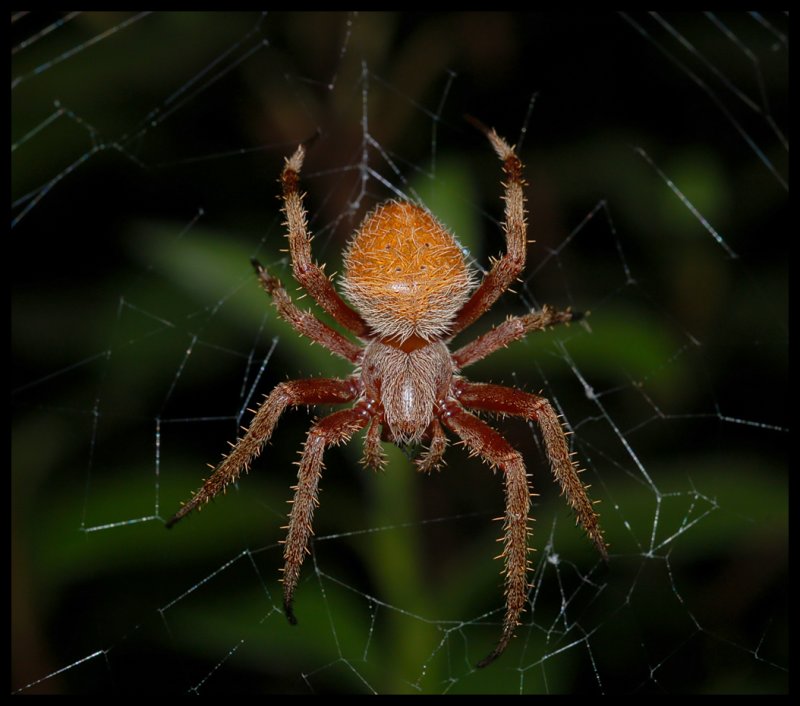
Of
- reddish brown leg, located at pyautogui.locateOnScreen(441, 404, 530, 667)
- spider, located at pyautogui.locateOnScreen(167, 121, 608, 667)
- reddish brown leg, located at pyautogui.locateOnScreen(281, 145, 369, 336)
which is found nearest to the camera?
reddish brown leg, located at pyautogui.locateOnScreen(441, 404, 530, 667)

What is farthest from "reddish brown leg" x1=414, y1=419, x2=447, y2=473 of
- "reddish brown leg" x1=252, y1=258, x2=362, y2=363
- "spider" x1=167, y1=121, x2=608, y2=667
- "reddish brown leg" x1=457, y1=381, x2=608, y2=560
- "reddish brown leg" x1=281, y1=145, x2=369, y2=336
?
"reddish brown leg" x1=281, y1=145, x2=369, y2=336

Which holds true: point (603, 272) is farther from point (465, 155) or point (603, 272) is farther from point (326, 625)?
point (326, 625)

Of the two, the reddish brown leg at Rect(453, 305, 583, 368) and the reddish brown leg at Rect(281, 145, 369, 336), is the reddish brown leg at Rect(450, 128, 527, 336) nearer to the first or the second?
the reddish brown leg at Rect(453, 305, 583, 368)

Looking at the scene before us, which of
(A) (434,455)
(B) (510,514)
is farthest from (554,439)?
(A) (434,455)

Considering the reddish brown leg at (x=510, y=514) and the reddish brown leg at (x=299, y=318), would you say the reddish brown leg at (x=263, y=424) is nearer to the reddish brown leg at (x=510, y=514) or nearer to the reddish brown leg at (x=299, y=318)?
the reddish brown leg at (x=299, y=318)

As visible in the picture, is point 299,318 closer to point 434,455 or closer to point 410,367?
point 410,367

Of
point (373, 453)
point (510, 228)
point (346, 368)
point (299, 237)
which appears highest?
point (510, 228)
